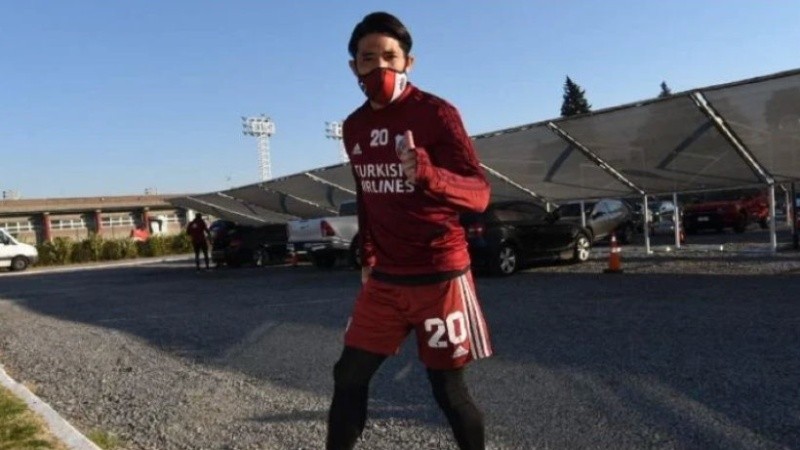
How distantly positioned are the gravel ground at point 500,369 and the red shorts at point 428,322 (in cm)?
148

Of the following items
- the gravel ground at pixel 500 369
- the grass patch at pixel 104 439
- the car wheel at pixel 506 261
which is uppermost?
the car wheel at pixel 506 261

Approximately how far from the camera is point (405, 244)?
9.14 ft

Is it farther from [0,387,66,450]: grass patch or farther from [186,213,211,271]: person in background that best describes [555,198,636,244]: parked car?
[0,387,66,450]: grass patch

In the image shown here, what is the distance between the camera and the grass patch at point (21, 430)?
167 inches

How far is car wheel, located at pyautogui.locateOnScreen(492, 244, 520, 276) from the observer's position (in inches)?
565

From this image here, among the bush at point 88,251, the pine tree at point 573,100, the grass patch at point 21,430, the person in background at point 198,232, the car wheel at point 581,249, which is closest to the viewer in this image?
the grass patch at point 21,430

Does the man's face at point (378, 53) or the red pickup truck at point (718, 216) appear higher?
the man's face at point (378, 53)

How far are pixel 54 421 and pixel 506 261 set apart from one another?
10694mm

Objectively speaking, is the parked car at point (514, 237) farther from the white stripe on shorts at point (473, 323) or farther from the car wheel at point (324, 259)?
the white stripe on shorts at point (473, 323)

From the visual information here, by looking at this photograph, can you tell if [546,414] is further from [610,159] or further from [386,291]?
[610,159]

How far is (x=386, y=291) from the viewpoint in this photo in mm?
2840

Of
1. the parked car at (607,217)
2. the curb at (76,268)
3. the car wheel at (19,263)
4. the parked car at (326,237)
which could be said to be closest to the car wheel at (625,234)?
the parked car at (607,217)

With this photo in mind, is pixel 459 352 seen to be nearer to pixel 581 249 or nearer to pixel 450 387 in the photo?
pixel 450 387

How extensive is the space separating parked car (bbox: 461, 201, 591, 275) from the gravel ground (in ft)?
7.53
